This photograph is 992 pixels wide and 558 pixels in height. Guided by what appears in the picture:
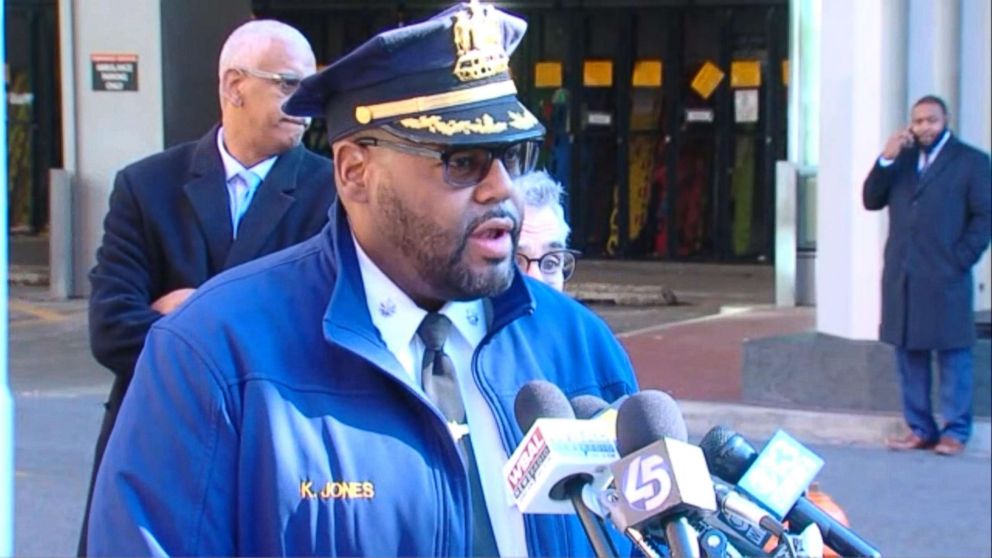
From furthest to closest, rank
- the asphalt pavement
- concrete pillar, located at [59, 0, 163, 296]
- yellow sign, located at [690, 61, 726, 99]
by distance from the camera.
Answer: yellow sign, located at [690, 61, 726, 99], concrete pillar, located at [59, 0, 163, 296], the asphalt pavement

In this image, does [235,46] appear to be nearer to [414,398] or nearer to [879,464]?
[414,398]

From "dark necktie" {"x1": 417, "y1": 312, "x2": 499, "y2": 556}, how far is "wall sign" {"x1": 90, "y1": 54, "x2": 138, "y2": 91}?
1318cm

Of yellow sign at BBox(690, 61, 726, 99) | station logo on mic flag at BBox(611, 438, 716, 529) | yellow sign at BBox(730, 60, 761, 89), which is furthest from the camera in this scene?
yellow sign at BBox(690, 61, 726, 99)

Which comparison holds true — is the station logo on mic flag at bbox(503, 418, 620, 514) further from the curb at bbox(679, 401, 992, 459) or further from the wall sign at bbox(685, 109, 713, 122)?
the wall sign at bbox(685, 109, 713, 122)

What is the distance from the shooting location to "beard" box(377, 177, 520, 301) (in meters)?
2.33

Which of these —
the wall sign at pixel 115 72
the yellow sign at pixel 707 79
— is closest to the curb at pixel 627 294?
the yellow sign at pixel 707 79

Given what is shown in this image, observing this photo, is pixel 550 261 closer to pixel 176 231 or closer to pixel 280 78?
pixel 280 78

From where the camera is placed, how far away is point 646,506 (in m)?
1.79

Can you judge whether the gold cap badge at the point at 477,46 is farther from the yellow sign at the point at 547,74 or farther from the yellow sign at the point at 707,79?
the yellow sign at the point at 547,74

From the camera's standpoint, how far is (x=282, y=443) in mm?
2189

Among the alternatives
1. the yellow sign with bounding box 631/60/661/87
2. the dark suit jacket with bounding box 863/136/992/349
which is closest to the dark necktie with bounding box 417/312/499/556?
the dark suit jacket with bounding box 863/136/992/349

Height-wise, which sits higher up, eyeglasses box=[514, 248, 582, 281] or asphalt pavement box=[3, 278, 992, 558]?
eyeglasses box=[514, 248, 582, 281]

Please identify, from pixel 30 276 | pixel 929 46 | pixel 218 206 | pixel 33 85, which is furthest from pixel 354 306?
pixel 33 85

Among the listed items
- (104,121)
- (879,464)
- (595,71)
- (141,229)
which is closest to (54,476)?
(879,464)
